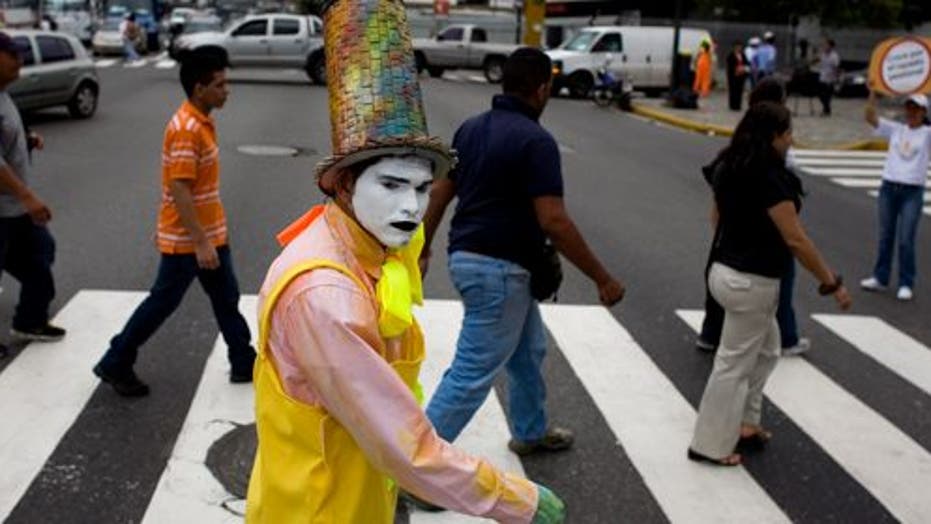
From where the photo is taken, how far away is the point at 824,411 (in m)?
6.07

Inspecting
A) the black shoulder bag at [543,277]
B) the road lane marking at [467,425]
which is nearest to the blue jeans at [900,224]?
the road lane marking at [467,425]

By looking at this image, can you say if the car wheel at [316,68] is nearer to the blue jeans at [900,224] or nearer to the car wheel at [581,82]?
the car wheel at [581,82]

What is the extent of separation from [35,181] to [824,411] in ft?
30.4

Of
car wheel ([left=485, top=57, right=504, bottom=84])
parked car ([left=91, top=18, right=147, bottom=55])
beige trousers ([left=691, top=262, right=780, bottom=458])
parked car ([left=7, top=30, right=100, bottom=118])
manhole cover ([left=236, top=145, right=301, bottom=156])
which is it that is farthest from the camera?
parked car ([left=91, top=18, right=147, bottom=55])

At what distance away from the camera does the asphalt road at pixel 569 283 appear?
485 cm

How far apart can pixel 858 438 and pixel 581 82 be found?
23017mm

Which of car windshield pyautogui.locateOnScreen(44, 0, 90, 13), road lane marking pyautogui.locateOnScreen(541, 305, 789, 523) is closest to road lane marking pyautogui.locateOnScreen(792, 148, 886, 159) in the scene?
road lane marking pyautogui.locateOnScreen(541, 305, 789, 523)

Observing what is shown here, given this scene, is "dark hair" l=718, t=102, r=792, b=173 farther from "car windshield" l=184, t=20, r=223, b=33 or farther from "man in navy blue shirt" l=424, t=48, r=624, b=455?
"car windshield" l=184, t=20, r=223, b=33

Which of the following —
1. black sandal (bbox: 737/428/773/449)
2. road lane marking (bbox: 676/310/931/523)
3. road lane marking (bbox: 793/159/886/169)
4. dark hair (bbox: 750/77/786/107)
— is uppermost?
dark hair (bbox: 750/77/786/107)

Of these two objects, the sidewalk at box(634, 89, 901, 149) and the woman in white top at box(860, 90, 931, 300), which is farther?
the sidewalk at box(634, 89, 901, 149)

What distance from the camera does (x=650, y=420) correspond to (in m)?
5.75

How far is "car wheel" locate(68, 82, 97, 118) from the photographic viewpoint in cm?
1783

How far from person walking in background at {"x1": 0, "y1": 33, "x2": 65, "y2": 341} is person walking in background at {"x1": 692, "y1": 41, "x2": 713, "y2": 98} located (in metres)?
21.7

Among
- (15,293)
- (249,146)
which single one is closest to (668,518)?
(15,293)
